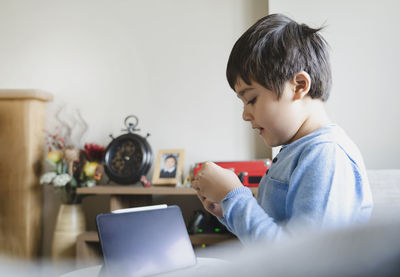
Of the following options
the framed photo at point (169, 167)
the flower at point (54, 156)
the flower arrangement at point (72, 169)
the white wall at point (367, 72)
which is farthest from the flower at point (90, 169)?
the white wall at point (367, 72)

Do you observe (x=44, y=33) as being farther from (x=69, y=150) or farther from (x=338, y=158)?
(x=338, y=158)

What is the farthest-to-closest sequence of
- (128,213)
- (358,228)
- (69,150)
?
(69,150), (128,213), (358,228)

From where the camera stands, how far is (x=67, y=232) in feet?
6.59

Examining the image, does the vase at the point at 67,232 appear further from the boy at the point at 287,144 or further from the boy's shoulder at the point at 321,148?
the boy's shoulder at the point at 321,148

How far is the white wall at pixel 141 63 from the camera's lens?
84.6 inches

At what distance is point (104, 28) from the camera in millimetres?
2334

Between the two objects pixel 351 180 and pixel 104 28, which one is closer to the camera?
pixel 351 180

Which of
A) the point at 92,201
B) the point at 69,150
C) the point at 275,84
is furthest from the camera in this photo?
the point at 92,201

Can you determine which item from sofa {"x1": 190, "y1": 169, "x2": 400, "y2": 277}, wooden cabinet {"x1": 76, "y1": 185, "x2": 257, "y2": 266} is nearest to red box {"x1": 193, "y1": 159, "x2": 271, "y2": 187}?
wooden cabinet {"x1": 76, "y1": 185, "x2": 257, "y2": 266}

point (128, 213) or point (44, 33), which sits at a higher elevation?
point (44, 33)

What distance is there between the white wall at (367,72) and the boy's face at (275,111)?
123 cm

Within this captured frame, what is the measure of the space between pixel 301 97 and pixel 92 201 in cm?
183

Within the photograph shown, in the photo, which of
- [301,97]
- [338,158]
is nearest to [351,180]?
[338,158]

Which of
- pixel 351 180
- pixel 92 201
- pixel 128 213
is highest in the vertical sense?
pixel 351 180
